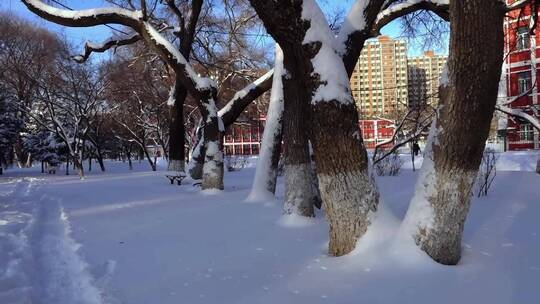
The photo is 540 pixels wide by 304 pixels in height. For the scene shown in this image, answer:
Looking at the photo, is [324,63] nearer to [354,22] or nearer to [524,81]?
[354,22]

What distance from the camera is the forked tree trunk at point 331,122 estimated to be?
513cm

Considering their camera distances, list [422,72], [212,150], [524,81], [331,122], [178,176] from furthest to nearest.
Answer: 1. [524,81]
2. [422,72]
3. [178,176]
4. [212,150]
5. [331,122]

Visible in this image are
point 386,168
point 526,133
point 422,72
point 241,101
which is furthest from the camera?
point 526,133

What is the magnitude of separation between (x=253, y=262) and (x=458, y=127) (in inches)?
96.8

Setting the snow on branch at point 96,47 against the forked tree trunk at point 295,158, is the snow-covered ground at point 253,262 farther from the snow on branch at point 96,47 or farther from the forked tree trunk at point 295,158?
the snow on branch at point 96,47

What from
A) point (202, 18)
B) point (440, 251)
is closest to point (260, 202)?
point (440, 251)

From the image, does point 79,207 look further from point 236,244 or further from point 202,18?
point 202,18

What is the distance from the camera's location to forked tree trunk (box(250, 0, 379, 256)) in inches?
202

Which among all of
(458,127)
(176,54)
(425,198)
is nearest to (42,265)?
(425,198)

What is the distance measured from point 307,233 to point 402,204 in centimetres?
272

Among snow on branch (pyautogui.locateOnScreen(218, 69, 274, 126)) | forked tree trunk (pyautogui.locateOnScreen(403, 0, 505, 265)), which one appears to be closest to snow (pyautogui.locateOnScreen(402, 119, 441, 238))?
forked tree trunk (pyautogui.locateOnScreen(403, 0, 505, 265))

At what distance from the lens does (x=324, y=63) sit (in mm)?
5227

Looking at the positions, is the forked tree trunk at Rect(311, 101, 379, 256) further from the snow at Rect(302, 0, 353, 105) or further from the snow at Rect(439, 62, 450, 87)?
the snow at Rect(439, 62, 450, 87)

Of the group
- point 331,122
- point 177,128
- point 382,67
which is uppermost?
point 382,67
